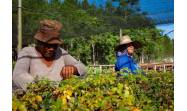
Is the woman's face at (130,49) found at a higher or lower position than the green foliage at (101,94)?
higher

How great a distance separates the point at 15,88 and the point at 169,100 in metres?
0.96

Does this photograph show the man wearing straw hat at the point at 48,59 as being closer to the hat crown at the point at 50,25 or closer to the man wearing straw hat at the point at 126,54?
the hat crown at the point at 50,25

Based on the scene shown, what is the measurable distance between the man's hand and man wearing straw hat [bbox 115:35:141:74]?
0.30 m

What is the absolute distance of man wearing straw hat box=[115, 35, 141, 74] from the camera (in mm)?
3873

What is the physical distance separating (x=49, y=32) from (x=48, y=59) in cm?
17

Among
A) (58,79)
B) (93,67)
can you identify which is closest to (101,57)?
(93,67)

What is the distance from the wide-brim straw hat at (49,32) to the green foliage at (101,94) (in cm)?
33

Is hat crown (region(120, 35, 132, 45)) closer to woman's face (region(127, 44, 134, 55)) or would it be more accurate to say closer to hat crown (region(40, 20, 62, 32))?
woman's face (region(127, 44, 134, 55))

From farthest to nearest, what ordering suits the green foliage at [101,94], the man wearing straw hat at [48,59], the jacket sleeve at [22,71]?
the man wearing straw hat at [48,59]
the jacket sleeve at [22,71]
the green foliage at [101,94]

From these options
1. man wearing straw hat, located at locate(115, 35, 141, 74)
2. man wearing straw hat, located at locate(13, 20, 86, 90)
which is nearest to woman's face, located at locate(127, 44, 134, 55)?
man wearing straw hat, located at locate(115, 35, 141, 74)

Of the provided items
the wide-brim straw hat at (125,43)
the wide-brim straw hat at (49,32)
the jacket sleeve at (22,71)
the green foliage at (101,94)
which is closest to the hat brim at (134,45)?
the wide-brim straw hat at (125,43)

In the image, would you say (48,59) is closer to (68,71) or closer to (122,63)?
(68,71)

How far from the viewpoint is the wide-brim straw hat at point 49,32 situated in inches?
147
